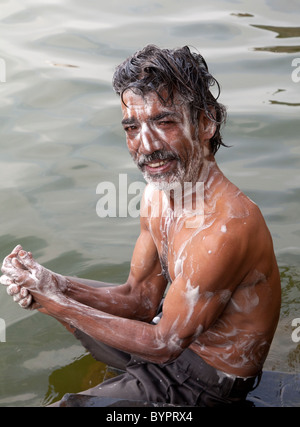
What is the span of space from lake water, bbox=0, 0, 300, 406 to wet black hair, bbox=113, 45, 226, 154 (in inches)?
54.4

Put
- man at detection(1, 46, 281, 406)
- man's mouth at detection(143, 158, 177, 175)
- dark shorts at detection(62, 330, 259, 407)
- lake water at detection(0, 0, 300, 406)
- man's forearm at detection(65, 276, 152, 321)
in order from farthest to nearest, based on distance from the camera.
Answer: lake water at detection(0, 0, 300, 406) → man's forearm at detection(65, 276, 152, 321) → dark shorts at detection(62, 330, 259, 407) → man's mouth at detection(143, 158, 177, 175) → man at detection(1, 46, 281, 406)

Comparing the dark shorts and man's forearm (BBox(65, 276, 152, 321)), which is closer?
the dark shorts

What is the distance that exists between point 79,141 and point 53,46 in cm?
177

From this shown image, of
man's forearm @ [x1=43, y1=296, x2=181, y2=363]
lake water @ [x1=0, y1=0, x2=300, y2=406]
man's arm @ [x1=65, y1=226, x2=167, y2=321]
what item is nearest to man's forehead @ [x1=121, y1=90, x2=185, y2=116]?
man's arm @ [x1=65, y1=226, x2=167, y2=321]

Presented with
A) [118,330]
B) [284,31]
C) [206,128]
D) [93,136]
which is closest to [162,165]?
[206,128]

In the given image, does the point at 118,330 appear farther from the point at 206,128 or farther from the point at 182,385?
the point at 206,128

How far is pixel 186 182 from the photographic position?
2.82m

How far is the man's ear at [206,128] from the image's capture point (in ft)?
9.27

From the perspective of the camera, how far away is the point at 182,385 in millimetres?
2932

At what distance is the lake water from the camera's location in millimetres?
3867

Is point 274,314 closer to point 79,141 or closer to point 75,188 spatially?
point 75,188

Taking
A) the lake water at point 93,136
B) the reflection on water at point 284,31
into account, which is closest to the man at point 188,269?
the lake water at point 93,136

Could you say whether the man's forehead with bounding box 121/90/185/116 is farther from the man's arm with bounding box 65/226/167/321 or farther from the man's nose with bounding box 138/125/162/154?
the man's arm with bounding box 65/226/167/321
